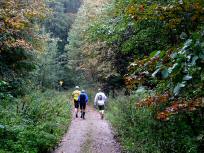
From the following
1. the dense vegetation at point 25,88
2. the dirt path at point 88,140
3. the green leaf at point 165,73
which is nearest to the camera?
the green leaf at point 165,73

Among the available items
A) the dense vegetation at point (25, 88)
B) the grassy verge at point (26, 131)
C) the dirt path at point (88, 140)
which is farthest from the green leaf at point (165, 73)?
the dirt path at point (88, 140)

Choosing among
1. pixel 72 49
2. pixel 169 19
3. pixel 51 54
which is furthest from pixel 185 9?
pixel 72 49

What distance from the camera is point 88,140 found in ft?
46.0

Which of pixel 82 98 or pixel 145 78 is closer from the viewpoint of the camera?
pixel 145 78

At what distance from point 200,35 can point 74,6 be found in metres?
70.2

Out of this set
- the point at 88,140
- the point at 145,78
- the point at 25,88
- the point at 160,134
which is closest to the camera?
the point at 145,78

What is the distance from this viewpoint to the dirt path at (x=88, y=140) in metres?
12.2

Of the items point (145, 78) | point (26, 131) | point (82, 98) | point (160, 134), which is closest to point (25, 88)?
point (82, 98)

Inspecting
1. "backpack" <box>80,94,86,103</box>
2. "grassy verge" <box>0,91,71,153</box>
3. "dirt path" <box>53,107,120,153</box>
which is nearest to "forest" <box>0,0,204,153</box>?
"grassy verge" <box>0,91,71,153</box>

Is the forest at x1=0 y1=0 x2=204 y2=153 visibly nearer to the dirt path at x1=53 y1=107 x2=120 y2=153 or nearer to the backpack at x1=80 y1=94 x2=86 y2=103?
the dirt path at x1=53 y1=107 x2=120 y2=153

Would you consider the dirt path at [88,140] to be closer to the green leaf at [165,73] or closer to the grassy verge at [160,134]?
the grassy verge at [160,134]

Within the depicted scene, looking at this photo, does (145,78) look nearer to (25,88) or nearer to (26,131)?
(26,131)


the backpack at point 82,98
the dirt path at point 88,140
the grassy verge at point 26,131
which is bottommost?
the dirt path at point 88,140

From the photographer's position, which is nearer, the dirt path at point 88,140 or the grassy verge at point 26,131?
the grassy verge at point 26,131
